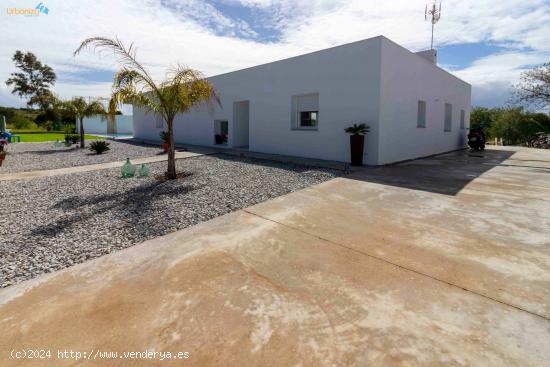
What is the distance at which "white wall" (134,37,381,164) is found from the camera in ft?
31.5

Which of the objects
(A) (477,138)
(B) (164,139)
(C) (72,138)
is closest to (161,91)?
(B) (164,139)

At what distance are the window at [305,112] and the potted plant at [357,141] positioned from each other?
2.01m

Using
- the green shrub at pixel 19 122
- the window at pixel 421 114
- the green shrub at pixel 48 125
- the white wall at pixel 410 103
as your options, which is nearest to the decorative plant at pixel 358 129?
the white wall at pixel 410 103

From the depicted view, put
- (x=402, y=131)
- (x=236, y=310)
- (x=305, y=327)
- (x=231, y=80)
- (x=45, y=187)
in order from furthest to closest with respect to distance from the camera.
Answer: (x=231, y=80), (x=402, y=131), (x=45, y=187), (x=236, y=310), (x=305, y=327)

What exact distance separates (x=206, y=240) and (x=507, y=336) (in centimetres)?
302

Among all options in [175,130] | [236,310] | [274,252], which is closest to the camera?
[236,310]

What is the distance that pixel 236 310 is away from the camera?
90.7 inches

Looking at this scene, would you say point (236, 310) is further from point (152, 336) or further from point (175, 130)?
point (175, 130)

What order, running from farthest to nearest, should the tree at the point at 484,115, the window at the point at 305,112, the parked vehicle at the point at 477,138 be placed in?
A: the tree at the point at 484,115
the parked vehicle at the point at 477,138
the window at the point at 305,112

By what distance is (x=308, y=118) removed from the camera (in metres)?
11.7

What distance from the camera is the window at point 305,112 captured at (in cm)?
1128

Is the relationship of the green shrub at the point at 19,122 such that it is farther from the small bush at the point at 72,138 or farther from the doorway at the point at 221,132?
the doorway at the point at 221,132

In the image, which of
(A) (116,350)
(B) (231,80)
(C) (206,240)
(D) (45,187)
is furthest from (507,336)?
(B) (231,80)

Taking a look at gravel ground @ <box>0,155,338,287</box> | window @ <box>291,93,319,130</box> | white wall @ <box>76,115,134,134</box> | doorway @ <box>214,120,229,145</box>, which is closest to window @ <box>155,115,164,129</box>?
doorway @ <box>214,120,229,145</box>
